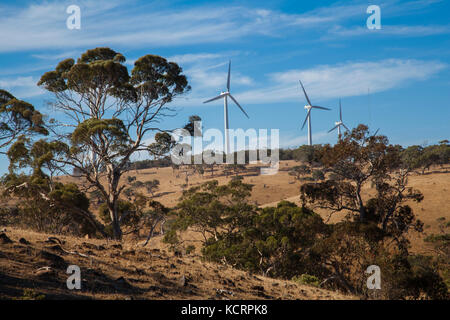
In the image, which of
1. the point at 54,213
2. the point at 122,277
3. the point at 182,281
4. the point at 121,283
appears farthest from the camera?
the point at 54,213

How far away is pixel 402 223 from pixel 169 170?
381ft

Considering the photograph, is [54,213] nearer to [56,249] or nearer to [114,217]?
[114,217]

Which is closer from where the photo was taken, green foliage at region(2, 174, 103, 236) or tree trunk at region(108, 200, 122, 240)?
tree trunk at region(108, 200, 122, 240)

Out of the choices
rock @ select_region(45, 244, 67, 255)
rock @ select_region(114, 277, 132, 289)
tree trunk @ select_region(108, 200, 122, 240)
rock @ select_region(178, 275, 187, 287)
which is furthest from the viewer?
tree trunk @ select_region(108, 200, 122, 240)

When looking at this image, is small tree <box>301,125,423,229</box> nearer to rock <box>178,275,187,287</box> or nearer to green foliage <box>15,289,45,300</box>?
rock <box>178,275,187,287</box>

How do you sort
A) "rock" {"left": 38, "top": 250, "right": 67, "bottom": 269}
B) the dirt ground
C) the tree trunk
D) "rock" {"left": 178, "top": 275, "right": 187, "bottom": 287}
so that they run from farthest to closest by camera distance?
the tree trunk < "rock" {"left": 178, "top": 275, "right": 187, "bottom": 287} < "rock" {"left": 38, "top": 250, "right": 67, "bottom": 269} < the dirt ground

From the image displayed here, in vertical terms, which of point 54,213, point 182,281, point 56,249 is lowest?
point 54,213

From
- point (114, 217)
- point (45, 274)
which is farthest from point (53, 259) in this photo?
point (114, 217)

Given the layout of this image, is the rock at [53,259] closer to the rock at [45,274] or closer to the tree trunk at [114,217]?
the rock at [45,274]

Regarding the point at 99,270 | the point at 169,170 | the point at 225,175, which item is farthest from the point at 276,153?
the point at 99,270

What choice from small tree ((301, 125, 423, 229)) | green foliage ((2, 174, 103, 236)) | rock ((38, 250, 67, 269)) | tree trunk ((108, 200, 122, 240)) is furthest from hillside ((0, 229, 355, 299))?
green foliage ((2, 174, 103, 236))

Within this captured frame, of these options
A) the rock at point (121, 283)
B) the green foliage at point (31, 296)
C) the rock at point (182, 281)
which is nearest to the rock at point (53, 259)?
the rock at point (121, 283)
